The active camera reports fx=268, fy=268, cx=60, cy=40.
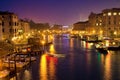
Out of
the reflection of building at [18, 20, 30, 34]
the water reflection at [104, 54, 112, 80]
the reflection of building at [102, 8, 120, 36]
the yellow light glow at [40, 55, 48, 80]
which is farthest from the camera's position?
the reflection of building at [102, 8, 120, 36]

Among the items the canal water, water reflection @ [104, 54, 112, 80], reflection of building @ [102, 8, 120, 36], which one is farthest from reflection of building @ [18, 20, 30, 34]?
water reflection @ [104, 54, 112, 80]

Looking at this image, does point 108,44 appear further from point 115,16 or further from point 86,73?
point 86,73

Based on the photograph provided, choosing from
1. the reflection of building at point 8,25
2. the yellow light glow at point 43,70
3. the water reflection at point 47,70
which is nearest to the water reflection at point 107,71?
the water reflection at point 47,70

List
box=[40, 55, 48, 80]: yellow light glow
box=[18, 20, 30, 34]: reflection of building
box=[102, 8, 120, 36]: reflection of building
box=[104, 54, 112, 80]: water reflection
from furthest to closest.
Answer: box=[102, 8, 120, 36]: reflection of building, box=[18, 20, 30, 34]: reflection of building, box=[104, 54, 112, 80]: water reflection, box=[40, 55, 48, 80]: yellow light glow

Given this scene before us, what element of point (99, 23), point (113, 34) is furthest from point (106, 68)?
point (99, 23)

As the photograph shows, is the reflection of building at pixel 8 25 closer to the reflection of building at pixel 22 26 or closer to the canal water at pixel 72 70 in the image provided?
the reflection of building at pixel 22 26

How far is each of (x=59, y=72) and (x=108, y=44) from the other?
83.5 feet

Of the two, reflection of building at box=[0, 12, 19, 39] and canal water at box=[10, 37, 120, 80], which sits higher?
reflection of building at box=[0, 12, 19, 39]

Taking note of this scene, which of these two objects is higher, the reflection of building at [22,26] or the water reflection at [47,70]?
the reflection of building at [22,26]

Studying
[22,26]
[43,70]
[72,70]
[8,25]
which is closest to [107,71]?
[72,70]

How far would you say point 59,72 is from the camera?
2758 centimetres

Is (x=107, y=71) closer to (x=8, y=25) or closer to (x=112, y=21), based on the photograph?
(x=8, y=25)

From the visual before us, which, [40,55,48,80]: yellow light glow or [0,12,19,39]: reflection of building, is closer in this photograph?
[40,55,48,80]: yellow light glow

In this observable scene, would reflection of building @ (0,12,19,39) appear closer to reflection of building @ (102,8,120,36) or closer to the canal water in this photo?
the canal water
